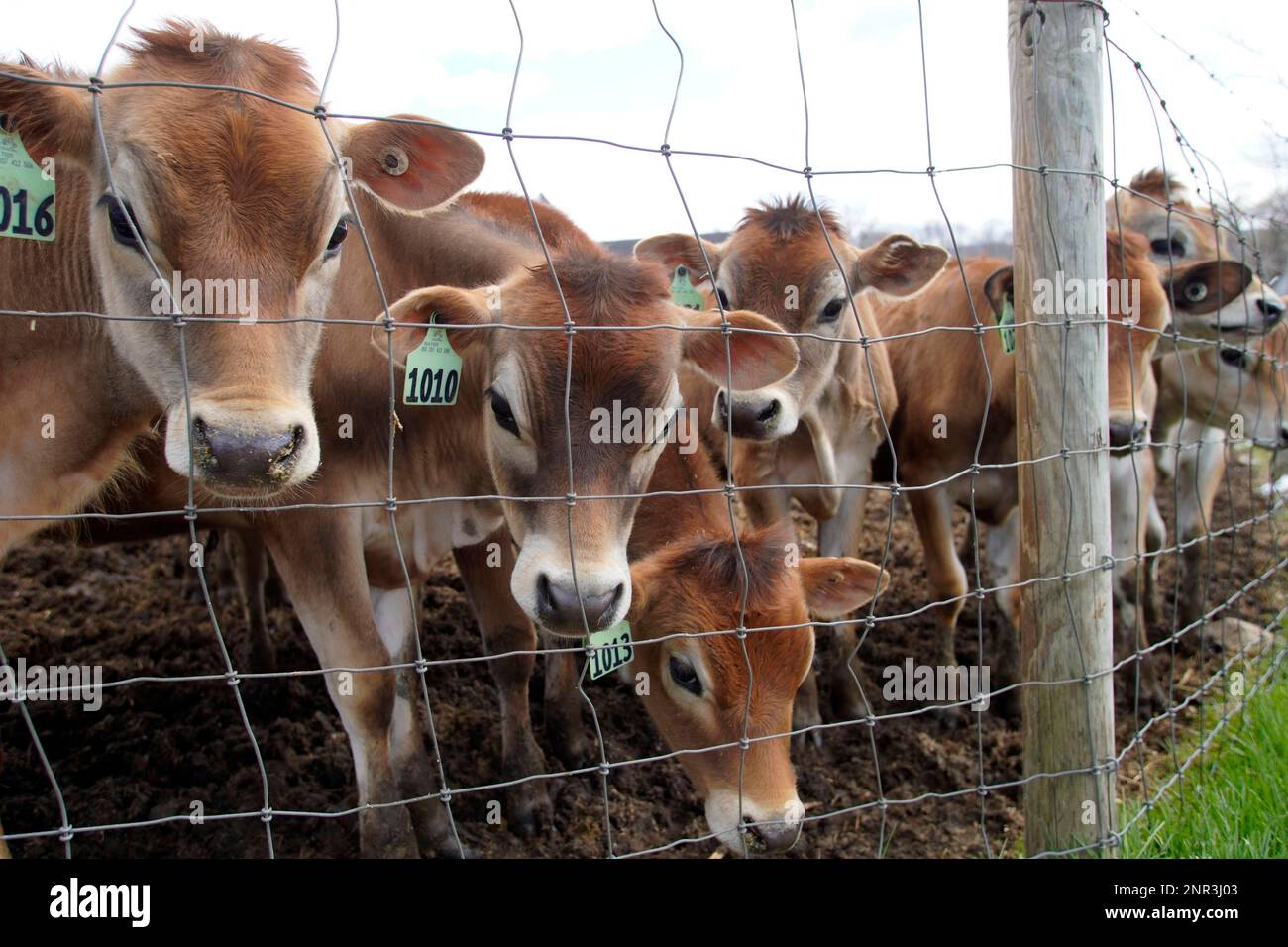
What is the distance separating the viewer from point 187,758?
463 centimetres

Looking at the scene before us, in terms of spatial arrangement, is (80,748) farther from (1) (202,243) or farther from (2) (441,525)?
(1) (202,243)

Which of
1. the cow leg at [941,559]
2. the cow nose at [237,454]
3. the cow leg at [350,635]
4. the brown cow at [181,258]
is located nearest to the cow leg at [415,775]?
the cow leg at [350,635]

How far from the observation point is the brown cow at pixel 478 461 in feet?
11.0

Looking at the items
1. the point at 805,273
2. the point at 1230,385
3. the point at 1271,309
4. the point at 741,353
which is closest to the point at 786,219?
the point at 805,273

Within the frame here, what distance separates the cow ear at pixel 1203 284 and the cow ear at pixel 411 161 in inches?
167

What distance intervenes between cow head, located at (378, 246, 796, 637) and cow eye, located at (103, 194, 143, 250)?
786 mm

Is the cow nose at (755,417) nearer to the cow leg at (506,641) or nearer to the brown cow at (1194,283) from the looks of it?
the cow leg at (506,641)

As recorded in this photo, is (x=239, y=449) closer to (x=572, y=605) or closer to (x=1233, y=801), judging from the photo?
(x=572, y=605)

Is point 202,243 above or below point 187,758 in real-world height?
above
